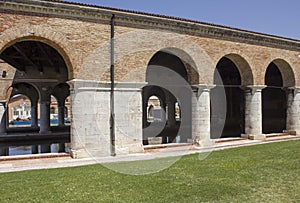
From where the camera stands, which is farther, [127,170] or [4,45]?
[4,45]

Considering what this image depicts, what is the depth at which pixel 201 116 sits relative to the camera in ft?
43.5

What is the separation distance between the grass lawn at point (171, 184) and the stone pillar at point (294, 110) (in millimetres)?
9166

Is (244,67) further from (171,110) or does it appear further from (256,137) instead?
(171,110)

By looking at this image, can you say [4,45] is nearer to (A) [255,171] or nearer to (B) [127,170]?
(B) [127,170]

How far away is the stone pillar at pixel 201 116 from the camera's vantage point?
43.3ft

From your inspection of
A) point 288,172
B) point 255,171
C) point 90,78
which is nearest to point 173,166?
point 255,171

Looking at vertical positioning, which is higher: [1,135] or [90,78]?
[90,78]

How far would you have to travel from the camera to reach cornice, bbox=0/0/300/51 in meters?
9.63

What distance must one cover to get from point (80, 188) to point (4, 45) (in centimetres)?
610

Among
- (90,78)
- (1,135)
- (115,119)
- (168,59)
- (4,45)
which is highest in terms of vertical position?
(168,59)

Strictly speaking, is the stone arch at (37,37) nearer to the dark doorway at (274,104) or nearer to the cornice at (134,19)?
the cornice at (134,19)

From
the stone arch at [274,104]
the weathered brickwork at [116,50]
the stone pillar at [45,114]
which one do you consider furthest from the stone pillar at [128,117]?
the stone arch at [274,104]

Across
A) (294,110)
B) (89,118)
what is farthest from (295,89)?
(89,118)

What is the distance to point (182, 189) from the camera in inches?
239
